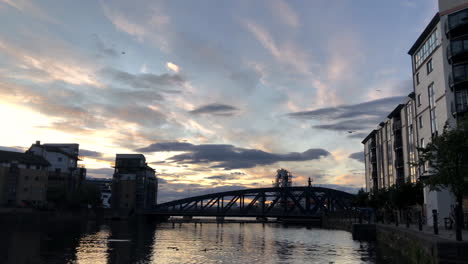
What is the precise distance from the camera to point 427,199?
60.4m

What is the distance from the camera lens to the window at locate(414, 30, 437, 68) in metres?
59.4

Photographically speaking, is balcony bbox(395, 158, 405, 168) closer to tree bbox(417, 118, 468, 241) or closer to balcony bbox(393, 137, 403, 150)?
balcony bbox(393, 137, 403, 150)

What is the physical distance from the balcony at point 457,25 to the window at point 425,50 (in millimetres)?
4332

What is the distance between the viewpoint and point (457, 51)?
53.1 m

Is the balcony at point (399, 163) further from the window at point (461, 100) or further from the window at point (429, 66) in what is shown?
the window at point (461, 100)

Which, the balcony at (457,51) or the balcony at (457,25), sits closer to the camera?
the balcony at (457,51)

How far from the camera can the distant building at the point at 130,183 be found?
604ft

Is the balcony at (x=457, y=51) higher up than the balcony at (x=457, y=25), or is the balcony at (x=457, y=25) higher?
the balcony at (x=457, y=25)

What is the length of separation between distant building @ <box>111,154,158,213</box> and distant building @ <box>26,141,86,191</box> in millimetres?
21192

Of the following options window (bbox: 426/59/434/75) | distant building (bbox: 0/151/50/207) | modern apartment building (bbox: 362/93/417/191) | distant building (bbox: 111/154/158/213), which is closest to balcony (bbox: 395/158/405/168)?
modern apartment building (bbox: 362/93/417/191)

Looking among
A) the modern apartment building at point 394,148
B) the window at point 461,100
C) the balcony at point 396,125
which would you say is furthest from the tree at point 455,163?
the balcony at point 396,125

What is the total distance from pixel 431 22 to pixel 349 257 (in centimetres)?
3473

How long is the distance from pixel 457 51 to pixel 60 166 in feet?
460

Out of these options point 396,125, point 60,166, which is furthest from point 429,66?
point 60,166
